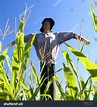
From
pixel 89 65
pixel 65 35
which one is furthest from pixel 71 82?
pixel 65 35

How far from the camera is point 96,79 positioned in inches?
38.6

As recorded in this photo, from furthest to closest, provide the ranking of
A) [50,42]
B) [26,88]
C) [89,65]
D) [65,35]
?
[50,42], [65,35], [26,88], [89,65]

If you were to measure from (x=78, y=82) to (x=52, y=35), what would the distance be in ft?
1.68

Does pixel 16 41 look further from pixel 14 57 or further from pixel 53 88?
pixel 53 88

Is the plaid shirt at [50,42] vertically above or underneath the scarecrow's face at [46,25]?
underneath

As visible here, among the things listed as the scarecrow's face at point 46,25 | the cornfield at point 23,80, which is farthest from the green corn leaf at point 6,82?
the scarecrow's face at point 46,25

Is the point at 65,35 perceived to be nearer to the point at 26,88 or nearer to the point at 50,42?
the point at 50,42

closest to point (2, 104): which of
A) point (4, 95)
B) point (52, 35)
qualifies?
point (4, 95)

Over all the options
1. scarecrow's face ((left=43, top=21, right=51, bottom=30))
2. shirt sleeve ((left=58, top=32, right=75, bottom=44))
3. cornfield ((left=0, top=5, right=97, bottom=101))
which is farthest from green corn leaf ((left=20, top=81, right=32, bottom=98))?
scarecrow's face ((left=43, top=21, right=51, bottom=30))

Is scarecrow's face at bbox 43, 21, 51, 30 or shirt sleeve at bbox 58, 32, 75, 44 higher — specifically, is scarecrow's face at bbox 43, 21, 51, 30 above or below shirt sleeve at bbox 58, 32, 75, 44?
above

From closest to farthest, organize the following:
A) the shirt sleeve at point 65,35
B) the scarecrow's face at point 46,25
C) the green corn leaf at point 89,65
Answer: the green corn leaf at point 89,65
the shirt sleeve at point 65,35
the scarecrow's face at point 46,25

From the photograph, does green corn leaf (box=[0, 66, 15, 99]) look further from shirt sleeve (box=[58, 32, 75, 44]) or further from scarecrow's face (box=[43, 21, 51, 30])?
scarecrow's face (box=[43, 21, 51, 30])

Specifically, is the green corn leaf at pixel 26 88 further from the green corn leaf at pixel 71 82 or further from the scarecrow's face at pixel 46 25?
the scarecrow's face at pixel 46 25

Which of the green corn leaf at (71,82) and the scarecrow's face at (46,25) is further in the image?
the scarecrow's face at (46,25)
